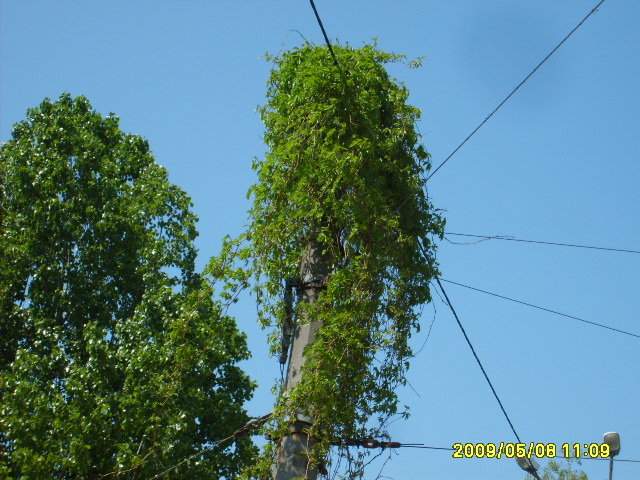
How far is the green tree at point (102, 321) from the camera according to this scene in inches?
361

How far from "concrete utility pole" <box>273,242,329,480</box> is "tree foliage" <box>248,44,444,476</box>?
0.20 ft

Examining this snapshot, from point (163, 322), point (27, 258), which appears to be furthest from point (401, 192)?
point (27, 258)

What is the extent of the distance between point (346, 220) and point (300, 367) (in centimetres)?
117

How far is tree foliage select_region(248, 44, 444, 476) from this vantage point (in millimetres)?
6738

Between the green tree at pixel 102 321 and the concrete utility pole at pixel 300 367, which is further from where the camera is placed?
the green tree at pixel 102 321

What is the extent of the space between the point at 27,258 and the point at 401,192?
6.39m

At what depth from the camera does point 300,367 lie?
6.73 metres

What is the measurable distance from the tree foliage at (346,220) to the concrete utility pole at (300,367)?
6 centimetres

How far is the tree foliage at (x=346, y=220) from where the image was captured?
6.74m

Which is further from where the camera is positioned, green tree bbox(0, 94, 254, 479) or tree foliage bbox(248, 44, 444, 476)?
green tree bbox(0, 94, 254, 479)

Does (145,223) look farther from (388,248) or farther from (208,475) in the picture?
(388,248)

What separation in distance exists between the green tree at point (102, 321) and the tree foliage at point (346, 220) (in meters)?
0.64

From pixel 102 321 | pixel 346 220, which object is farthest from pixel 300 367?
pixel 102 321
